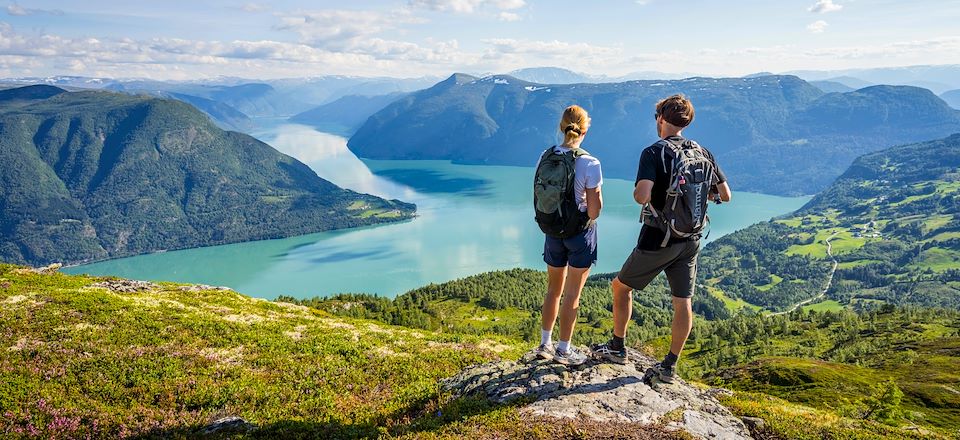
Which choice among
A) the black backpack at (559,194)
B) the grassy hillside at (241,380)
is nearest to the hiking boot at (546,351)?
the grassy hillside at (241,380)

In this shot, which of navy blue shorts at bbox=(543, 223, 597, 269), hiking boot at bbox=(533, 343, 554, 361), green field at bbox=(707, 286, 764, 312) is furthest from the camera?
green field at bbox=(707, 286, 764, 312)

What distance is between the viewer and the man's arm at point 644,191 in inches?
349

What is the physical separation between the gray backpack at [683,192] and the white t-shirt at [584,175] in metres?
1.06

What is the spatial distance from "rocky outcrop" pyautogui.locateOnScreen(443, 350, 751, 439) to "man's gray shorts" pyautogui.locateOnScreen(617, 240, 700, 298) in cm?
207

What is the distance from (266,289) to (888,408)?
187m

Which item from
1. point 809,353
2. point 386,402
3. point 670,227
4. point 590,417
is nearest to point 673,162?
point 670,227

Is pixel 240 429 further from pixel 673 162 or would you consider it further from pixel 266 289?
pixel 266 289

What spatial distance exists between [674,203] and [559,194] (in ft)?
6.71

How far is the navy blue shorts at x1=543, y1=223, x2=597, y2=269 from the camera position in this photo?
10.1 metres

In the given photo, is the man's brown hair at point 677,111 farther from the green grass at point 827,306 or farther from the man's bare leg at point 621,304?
the green grass at point 827,306

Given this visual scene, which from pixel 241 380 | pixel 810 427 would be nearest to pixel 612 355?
pixel 810 427

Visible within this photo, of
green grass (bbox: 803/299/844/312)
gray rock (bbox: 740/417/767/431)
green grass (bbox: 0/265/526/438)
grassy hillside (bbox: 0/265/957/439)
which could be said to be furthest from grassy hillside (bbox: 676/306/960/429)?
green grass (bbox: 803/299/844/312)

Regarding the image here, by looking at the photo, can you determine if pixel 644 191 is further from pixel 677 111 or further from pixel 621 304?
pixel 621 304

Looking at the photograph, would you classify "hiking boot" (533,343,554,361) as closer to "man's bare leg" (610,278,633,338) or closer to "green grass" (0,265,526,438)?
"man's bare leg" (610,278,633,338)
